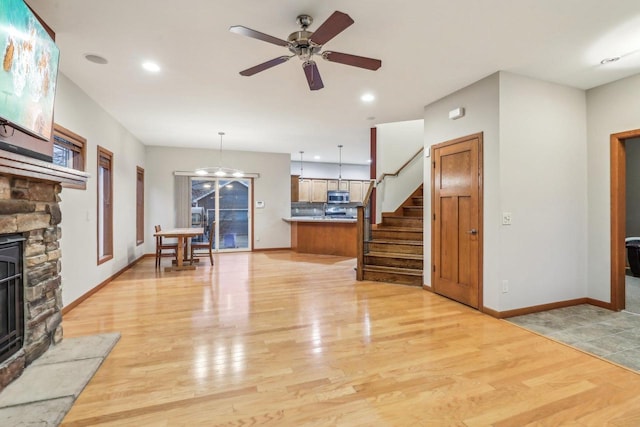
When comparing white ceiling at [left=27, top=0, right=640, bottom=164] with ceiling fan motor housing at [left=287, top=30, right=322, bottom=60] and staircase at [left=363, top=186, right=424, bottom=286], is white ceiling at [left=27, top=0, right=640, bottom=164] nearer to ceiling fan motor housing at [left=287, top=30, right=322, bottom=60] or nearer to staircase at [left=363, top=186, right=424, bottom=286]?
ceiling fan motor housing at [left=287, top=30, right=322, bottom=60]

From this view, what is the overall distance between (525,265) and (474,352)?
152 cm

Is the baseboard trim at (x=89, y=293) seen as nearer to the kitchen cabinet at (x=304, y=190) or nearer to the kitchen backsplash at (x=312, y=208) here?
the kitchen cabinet at (x=304, y=190)

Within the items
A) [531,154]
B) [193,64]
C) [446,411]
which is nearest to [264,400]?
[446,411]

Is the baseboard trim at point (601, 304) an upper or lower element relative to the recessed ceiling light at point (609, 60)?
lower

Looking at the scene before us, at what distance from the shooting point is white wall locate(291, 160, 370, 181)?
1020 centimetres

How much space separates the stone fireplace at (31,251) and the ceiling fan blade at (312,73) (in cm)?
203

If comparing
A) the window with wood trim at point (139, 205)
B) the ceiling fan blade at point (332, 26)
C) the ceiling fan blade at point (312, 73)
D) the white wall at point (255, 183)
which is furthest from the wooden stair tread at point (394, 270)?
the window with wood trim at point (139, 205)

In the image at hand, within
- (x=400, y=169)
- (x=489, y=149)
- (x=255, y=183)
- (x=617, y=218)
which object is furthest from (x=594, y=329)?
(x=255, y=183)

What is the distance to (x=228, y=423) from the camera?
1727 millimetres

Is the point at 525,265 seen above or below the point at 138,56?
below

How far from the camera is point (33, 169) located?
6.71ft

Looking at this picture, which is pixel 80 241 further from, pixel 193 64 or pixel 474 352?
pixel 474 352

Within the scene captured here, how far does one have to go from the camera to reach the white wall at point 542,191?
341 centimetres

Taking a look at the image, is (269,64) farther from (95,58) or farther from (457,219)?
(457,219)
